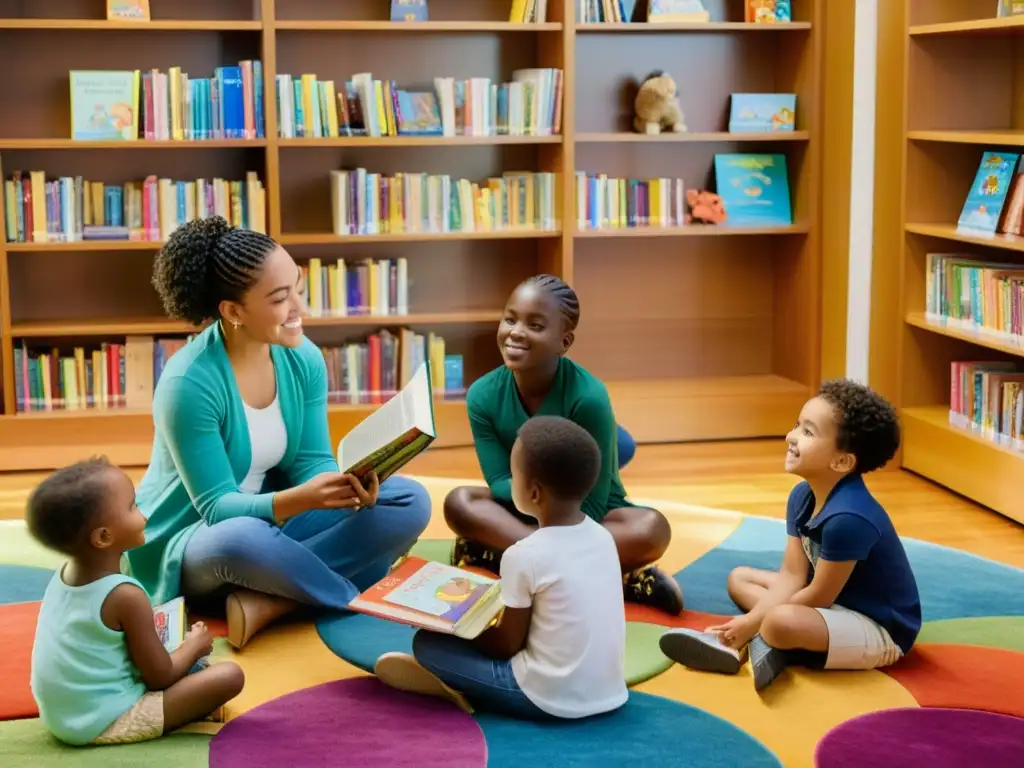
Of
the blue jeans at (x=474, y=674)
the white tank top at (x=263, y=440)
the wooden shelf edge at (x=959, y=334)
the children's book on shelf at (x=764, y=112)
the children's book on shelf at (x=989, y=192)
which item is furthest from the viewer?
the children's book on shelf at (x=764, y=112)

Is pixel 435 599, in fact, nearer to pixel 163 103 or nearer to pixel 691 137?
pixel 163 103

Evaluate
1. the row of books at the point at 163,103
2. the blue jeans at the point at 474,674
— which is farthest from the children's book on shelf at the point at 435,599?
the row of books at the point at 163,103

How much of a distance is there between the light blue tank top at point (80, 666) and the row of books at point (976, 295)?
2786 mm

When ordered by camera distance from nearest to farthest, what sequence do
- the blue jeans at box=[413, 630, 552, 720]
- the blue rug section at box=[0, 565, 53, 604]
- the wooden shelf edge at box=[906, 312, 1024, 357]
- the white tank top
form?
1. the blue jeans at box=[413, 630, 552, 720]
2. the white tank top
3. the blue rug section at box=[0, 565, 53, 604]
4. the wooden shelf edge at box=[906, 312, 1024, 357]

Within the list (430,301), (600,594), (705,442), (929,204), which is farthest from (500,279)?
(600,594)

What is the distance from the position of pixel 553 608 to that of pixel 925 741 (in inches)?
27.3

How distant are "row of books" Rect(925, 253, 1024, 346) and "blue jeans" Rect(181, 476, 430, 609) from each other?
6.43ft

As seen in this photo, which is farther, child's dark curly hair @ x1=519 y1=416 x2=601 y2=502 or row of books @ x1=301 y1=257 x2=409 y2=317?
row of books @ x1=301 y1=257 x2=409 y2=317

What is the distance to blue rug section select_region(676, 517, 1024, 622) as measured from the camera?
124 inches

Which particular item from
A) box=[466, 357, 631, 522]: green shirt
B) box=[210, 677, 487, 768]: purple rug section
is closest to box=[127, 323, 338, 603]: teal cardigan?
box=[466, 357, 631, 522]: green shirt

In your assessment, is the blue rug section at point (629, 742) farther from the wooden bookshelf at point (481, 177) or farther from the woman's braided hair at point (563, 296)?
the wooden bookshelf at point (481, 177)

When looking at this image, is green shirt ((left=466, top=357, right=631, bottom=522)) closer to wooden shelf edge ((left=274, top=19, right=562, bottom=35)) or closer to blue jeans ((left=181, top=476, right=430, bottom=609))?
blue jeans ((left=181, top=476, right=430, bottom=609))

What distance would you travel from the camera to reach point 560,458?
2.40 m

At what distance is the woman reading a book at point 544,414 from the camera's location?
3086 millimetres
